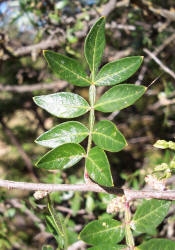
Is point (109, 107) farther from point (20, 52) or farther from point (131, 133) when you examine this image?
point (131, 133)

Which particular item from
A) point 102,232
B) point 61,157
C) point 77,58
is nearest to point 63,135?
point 61,157

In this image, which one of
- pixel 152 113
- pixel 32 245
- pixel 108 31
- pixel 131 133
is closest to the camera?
pixel 108 31

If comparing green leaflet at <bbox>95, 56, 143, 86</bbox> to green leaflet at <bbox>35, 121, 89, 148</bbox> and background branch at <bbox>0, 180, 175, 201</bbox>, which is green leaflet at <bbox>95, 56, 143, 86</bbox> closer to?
green leaflet at <bbox>35, 121, 89, 148</bbox>

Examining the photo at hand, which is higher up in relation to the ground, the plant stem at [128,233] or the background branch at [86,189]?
the background branch at [86,189]

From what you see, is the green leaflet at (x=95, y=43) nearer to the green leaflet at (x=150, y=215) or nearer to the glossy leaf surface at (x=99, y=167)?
the glossy leaf surface at (x=99, y=167)

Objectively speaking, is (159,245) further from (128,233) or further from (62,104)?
(62,104)

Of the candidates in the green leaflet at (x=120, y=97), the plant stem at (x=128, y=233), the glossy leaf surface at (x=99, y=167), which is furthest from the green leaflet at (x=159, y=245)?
the green leaflet at (x=120, y=97)

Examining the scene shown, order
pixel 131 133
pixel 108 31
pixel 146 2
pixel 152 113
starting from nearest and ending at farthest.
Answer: pixel 146 2 < pixel 108 31 < pixel 152 113 < pixel 131 133

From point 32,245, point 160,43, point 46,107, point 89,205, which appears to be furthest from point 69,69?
point 32,245
